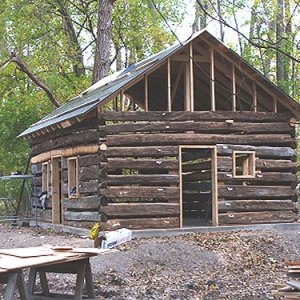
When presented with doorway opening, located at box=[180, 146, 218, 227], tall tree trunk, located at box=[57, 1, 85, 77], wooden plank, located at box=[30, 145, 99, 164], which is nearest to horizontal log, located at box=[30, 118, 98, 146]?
wooden plank, located at box=[30, 145, 99, 164]

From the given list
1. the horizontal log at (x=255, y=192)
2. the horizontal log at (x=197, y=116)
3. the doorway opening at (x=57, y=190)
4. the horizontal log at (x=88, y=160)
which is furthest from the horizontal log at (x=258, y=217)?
the doorway opening at (x=57, y=190)

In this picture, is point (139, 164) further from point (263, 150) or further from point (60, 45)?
point (60, 45)

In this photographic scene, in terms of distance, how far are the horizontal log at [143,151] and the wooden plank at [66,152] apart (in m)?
0.44

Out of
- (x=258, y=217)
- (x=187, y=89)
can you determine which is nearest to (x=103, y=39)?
(x=187, y=89)

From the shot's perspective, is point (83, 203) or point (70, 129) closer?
point (83, 203)

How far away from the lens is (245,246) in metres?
13.2

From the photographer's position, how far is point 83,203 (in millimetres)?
15227

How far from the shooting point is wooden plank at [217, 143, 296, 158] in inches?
606

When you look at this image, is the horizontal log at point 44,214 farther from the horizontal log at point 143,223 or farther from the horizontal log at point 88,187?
the horizontal log at point 143,223

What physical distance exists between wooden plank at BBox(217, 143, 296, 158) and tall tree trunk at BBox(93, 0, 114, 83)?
29.6ft

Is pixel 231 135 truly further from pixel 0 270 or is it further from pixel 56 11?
pixel 56 11

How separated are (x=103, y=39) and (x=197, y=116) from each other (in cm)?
893

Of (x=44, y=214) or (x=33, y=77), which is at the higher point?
(x=33, y=77)

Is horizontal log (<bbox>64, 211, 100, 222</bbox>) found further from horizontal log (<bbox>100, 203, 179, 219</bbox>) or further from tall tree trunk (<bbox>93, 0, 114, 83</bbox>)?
tall tree trunk (<bbox>93, 0, 114, 83</bbox>)
